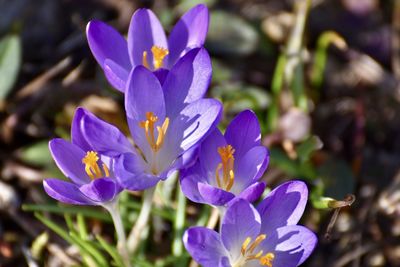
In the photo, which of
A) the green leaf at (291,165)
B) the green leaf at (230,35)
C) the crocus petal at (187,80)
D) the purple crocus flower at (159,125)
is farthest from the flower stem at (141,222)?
the green leaf at (230,35)

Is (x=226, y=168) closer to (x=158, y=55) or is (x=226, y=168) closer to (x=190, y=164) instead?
(x=190, y=164)

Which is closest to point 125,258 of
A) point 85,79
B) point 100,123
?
point 100,123

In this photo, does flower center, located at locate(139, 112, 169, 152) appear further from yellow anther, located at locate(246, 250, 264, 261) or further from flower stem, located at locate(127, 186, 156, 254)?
yellow anther, located at locate(246, 250, 264, 261)

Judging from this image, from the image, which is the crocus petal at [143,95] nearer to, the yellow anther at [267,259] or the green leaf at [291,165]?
the yellow anther at [267,259]

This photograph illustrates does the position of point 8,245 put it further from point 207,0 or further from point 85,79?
point 207,0

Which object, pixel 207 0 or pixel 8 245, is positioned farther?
pixel 207 0

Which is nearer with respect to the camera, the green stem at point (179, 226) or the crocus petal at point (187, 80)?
the crocus petal at point (187, 80)
